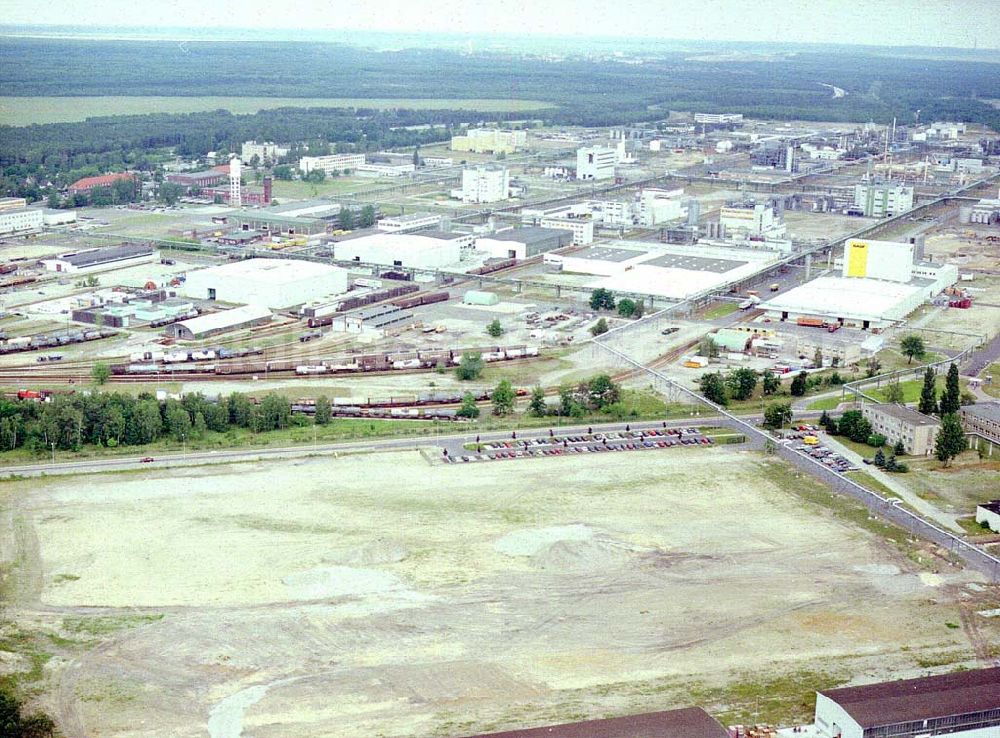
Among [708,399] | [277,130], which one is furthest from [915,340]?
[277,130]

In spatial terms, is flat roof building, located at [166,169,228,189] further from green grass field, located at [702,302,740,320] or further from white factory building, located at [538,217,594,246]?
green grass field, located at [702,302,740,320]

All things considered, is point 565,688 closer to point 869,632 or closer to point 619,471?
point 869,632

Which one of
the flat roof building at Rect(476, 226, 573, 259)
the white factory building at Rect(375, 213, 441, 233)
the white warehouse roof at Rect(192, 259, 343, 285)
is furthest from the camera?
the white factory building at Rect(375, 213, 441, 233)

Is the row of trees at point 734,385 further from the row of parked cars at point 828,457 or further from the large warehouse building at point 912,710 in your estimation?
the large warehouse building at point 912,710

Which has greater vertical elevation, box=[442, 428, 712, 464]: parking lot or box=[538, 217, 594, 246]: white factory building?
box=[538, 217, 594, 246]: white factory building

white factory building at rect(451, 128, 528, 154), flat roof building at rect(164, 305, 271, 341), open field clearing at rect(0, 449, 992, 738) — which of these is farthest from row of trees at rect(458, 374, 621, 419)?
white factory building at rect(451, 128, 528, 154)

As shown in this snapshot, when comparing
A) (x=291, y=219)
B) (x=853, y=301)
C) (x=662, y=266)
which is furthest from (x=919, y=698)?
(x=291, y=219)

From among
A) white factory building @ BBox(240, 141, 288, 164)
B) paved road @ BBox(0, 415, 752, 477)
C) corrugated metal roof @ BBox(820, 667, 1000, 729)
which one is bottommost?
paved road @ BBox(0, 415, 752, 477)
